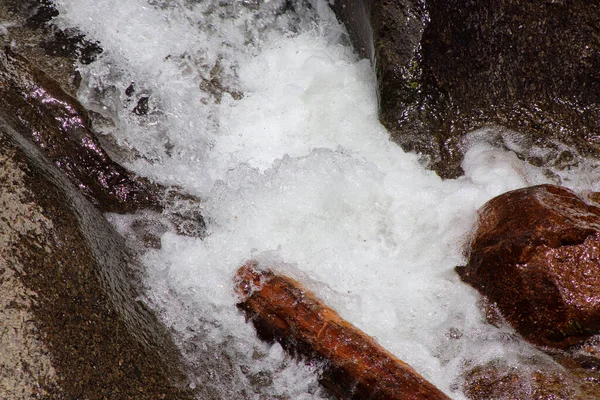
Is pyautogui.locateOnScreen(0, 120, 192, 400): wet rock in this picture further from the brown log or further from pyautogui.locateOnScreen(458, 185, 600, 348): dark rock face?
pyautogui.locateOnScreen(458, 185, 600, 348): dark rock face

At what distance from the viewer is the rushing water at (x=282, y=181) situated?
2.48 m

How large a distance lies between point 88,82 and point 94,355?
1.61 metres

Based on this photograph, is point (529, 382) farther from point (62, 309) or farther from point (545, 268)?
point (62, 309)

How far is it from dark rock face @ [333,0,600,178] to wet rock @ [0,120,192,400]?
184 cm

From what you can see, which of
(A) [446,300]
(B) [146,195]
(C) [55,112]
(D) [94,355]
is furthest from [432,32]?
(D) [94,355]

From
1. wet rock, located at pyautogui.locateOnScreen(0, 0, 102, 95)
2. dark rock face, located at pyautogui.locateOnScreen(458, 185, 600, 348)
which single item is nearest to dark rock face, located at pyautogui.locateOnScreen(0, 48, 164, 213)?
wet rock, located at pyautogui.locateOnScreen(0, 0, 102, 95)

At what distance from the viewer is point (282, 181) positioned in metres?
3.02

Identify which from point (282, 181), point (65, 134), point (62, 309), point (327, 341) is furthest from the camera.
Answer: point (282, 181)

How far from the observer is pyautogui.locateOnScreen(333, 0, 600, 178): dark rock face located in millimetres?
3146

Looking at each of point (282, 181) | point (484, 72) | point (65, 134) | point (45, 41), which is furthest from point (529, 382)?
point (45, 41)

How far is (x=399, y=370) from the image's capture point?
2193 millimetres

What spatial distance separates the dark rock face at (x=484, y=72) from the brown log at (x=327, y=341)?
52.2 inches

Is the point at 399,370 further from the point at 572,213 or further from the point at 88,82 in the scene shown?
the point at 88,82

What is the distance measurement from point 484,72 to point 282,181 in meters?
1.35
